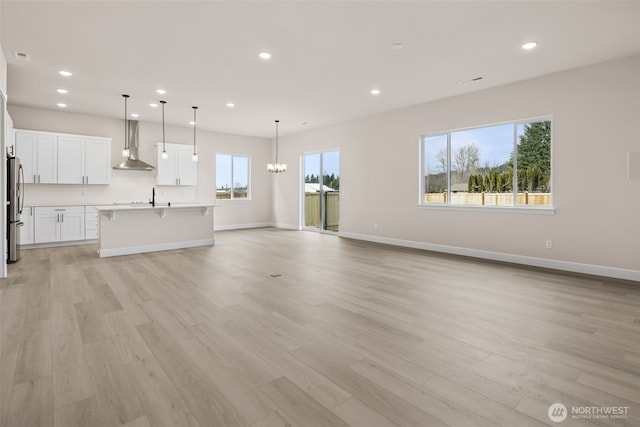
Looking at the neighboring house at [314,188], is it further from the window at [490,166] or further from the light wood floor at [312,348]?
the light wood floor at [312,348]

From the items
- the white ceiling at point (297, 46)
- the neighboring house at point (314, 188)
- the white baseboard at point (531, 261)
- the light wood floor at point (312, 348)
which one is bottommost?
the light wood floor at point (312, 348)

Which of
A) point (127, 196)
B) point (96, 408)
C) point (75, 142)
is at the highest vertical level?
point (75, 142)

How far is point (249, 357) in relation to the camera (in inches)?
94.1

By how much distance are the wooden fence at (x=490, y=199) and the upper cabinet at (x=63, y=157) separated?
7.40 metres

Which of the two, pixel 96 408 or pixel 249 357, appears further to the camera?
pixel 249 357

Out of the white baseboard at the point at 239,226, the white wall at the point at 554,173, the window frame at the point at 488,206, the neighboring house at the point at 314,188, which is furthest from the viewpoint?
the white baseboard at the point at 239,226

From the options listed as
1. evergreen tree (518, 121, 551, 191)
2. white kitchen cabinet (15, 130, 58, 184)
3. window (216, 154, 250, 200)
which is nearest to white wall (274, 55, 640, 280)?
evergreen tree (518, 121, 551, 191)

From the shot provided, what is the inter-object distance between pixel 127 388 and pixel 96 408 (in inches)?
7.6

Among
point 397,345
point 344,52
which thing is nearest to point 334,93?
point 344,52

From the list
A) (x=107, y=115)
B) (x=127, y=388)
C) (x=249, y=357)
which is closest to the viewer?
(x=127, y=388)

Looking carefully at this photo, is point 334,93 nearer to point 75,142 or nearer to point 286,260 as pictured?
point 286,260

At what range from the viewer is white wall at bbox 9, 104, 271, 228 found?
7328 millimetres

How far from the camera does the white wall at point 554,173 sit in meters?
4.54

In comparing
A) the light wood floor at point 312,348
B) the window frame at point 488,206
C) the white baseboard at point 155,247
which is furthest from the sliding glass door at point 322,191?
the light wood floor at point 312,348
